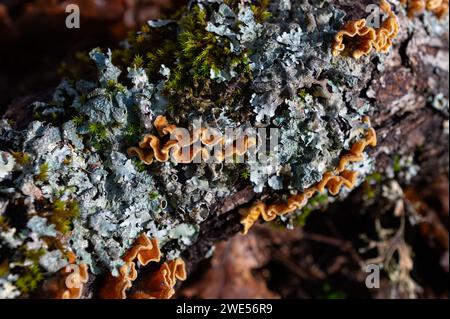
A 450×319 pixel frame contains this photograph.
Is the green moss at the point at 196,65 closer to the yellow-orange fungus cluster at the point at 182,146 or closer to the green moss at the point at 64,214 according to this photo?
the yellow-orange fungus cluster at the point at 182,146

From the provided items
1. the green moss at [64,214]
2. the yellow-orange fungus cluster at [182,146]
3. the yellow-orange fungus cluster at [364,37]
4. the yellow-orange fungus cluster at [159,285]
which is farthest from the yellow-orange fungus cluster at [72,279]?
the yellow-orange fungus cluster at [364,37]

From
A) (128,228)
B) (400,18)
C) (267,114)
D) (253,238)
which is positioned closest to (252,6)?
(267,114)

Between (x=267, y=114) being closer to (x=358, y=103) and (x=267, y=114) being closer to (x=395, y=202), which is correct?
(x=358, y=103)

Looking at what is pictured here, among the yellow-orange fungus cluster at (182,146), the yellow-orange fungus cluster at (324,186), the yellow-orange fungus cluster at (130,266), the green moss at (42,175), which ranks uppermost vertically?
the yellow-orange fungus cluster at (182,146)

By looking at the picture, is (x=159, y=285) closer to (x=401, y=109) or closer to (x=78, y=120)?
(x=78, y=120)

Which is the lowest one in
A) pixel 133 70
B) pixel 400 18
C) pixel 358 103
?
pixel 358 103

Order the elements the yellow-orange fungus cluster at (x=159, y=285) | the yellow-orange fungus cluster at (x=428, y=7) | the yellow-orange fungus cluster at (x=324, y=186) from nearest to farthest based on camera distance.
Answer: the yellow-orange fungus cluster at (x=159, y=285)
the yellow-orange fungus cluster at (x=324, y=186)
the yellow-orange fungus cluster at (x=428, y=7)

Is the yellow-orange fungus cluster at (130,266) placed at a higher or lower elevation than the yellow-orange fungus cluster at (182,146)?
lower
